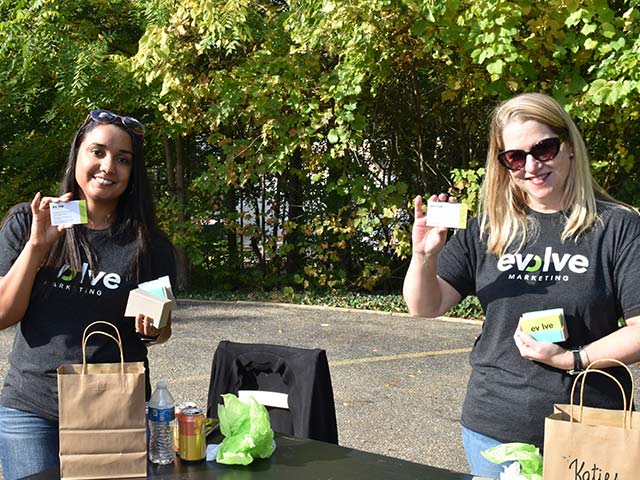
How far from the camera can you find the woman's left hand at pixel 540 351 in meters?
2.02

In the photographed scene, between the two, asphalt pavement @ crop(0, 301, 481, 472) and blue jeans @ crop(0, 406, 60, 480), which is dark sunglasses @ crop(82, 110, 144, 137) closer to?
blue jeans @ crop(0, 406, 60, 480)

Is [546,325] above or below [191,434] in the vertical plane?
above

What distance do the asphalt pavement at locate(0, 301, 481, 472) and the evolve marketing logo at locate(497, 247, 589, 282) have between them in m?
2.66

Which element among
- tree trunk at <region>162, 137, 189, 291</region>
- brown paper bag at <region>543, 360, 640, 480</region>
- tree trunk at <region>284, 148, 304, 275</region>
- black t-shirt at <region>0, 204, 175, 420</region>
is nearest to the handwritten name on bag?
brown paper bag at <region>543, 360, 640, 480</region>

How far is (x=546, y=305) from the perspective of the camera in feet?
6.98

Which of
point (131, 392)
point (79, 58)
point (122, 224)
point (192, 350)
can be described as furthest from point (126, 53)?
point (131, 392)

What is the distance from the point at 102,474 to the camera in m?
2.02

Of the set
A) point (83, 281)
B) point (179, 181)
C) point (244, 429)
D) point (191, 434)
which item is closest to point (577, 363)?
point (244, 429)

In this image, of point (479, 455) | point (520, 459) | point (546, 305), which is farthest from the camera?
point (479, 455)

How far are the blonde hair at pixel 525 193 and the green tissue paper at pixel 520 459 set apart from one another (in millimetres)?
598

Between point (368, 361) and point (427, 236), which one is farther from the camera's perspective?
point (368, 361)

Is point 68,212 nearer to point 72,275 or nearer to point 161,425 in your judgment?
point 72,275

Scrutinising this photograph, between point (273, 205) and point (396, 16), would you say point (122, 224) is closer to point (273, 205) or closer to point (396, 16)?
point (396, 16)

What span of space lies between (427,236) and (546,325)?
49cm
